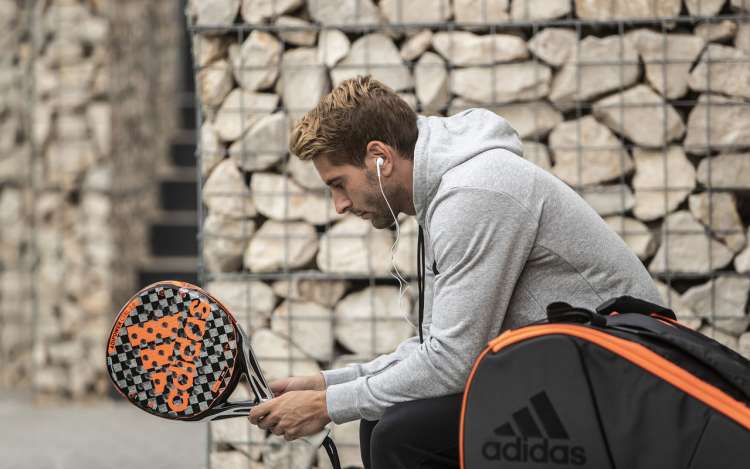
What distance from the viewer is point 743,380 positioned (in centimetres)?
169

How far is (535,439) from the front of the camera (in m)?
1.73

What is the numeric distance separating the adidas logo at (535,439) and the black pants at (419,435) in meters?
0.24

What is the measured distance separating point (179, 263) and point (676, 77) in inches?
137

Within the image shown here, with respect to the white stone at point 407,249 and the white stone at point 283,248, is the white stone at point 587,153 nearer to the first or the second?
the white stone at point 407,249

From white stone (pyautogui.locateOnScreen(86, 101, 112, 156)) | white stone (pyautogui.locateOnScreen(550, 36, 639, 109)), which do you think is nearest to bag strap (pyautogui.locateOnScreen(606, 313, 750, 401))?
white stone (pyautogui.locateOnScreen(550, 36, 639, 109))

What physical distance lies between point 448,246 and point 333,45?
5.11 feet

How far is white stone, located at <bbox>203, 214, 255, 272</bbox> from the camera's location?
3.38 m

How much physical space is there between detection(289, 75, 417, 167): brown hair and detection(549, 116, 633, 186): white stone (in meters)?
1.22

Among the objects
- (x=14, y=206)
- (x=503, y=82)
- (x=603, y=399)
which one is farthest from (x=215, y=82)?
(x=14, y=206)

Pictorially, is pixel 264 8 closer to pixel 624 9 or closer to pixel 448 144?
pixel 624 9

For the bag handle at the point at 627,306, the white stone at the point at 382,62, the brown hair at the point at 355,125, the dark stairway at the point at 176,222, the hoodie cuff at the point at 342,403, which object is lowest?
the dark stairway at the point at 176,222

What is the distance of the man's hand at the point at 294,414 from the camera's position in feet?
6.68

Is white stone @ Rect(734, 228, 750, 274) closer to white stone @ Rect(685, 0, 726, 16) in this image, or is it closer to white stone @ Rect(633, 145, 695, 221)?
white stone @ Rect(633, 145, 695, 221)

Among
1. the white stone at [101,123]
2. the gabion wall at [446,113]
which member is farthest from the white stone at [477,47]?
the white stone at [101,123]
